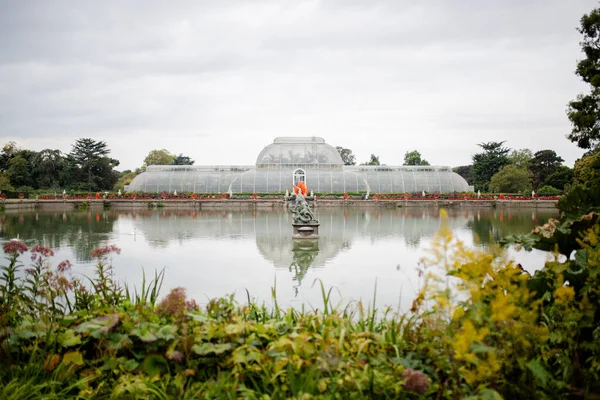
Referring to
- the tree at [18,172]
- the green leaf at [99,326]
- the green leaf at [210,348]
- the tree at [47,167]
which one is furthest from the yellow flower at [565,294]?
the tree at [47,167]

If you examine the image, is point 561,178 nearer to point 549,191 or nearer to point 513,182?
point 513,182

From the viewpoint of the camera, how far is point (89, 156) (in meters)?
55.6

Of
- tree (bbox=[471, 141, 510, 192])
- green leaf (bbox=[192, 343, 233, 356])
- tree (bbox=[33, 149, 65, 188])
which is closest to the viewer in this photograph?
green leaf (bbox=[192, 343, 233, 356])

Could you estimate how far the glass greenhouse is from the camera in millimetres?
48031

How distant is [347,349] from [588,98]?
21.3 meters

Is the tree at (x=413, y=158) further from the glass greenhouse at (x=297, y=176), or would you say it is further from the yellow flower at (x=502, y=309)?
the yellow flower at (x=502, y=309)

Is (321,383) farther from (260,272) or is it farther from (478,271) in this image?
(260,272)

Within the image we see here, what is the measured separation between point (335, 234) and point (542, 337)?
1551 centimetres

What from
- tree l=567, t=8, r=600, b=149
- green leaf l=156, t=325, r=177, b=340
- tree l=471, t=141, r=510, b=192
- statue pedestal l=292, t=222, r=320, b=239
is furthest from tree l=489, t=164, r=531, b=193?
green leaf l=156, t=325, r=177, b=340

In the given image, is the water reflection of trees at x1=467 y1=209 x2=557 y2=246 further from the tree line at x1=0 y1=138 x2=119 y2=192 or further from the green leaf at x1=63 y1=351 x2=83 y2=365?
the tree line at x1=0 y1=138 x2=119 y2=192

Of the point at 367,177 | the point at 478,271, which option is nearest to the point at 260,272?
the point at 478,271

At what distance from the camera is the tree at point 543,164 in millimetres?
60406

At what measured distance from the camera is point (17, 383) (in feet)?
10.6

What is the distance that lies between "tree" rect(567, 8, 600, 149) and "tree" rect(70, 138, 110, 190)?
160 feet
